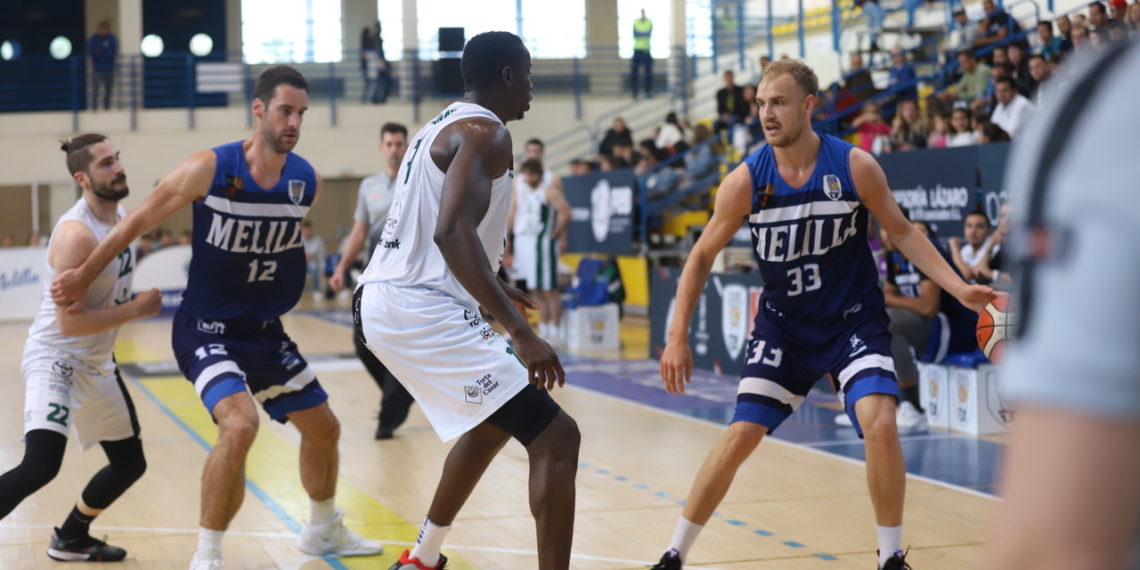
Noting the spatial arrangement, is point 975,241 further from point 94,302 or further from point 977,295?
point 94,302

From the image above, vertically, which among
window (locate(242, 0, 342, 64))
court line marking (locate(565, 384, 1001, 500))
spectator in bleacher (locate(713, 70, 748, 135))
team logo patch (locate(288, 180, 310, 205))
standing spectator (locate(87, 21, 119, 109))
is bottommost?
court line marking (locate(565, 384, 1001, 500))

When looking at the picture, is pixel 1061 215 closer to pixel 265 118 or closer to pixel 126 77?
pixel 265 118

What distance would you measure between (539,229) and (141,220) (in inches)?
343

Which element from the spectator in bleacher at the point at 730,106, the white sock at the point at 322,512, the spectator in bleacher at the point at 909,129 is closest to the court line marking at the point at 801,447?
the white sock at the point at 322,512

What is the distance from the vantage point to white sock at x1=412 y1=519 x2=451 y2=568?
13.1ft

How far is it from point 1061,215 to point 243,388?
3890 millimetres

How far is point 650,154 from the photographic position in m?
17.2

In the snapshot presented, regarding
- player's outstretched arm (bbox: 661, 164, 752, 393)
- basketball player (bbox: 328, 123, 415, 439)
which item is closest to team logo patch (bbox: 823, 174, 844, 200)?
player's outstretched arm (bbox: 661, 164, 752, 393)

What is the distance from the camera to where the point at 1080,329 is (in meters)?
0.96

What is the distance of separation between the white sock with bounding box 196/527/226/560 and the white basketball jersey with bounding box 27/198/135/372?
3.17ft

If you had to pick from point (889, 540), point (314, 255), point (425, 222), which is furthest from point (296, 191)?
point (314, 255)

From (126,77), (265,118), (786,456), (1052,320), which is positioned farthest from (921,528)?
(126,77)

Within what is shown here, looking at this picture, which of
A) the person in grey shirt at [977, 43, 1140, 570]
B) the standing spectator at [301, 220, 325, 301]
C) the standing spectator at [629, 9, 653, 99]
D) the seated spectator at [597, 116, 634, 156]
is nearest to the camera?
the person in grey shirt at [977, 43, 1140, 570]

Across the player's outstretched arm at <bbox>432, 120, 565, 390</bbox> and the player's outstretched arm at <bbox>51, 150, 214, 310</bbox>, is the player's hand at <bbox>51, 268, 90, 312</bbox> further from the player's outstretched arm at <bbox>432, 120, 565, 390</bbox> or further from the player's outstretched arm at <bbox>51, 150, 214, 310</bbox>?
the player's outstretched arm at <bbox>432, 120, 565, 390</bbox>
